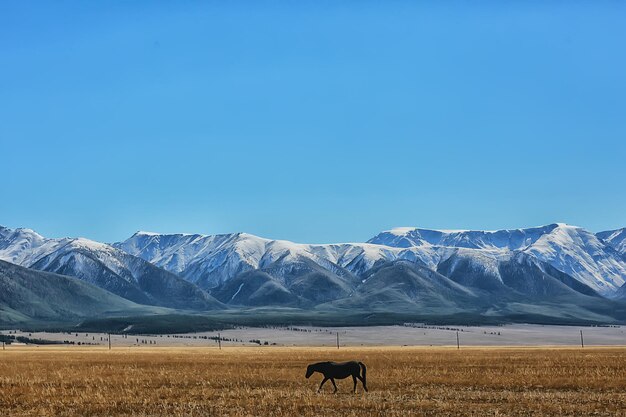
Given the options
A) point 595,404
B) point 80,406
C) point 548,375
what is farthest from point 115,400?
point 548,375

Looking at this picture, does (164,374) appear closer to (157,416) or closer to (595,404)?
(157,416)

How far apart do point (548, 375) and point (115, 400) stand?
2895 cm

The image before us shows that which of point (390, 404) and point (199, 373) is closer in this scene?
point (390, 404)

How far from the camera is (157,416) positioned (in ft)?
111

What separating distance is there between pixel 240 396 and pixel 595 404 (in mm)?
17087

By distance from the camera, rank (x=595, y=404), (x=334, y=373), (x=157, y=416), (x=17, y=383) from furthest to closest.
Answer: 1. (x=17, y=383)
2. (x=334, y=373)
3. (x=595, y=404)
4. (x=157, y=416)

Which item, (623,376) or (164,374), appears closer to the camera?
(623,376)

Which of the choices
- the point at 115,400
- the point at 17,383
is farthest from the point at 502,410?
the point at 17,383

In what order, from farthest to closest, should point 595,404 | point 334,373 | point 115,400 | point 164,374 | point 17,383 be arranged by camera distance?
point 164,374, point 17,383, point 334,373, point 115,400, point 595,404

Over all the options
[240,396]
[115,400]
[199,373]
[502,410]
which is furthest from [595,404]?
[199,373]

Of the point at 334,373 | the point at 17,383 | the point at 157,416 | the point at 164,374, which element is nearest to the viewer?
the point at 157,416

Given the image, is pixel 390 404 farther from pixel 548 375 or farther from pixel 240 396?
pixel 548 375

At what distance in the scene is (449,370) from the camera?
200ft

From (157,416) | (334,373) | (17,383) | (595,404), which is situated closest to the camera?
(157,416)
